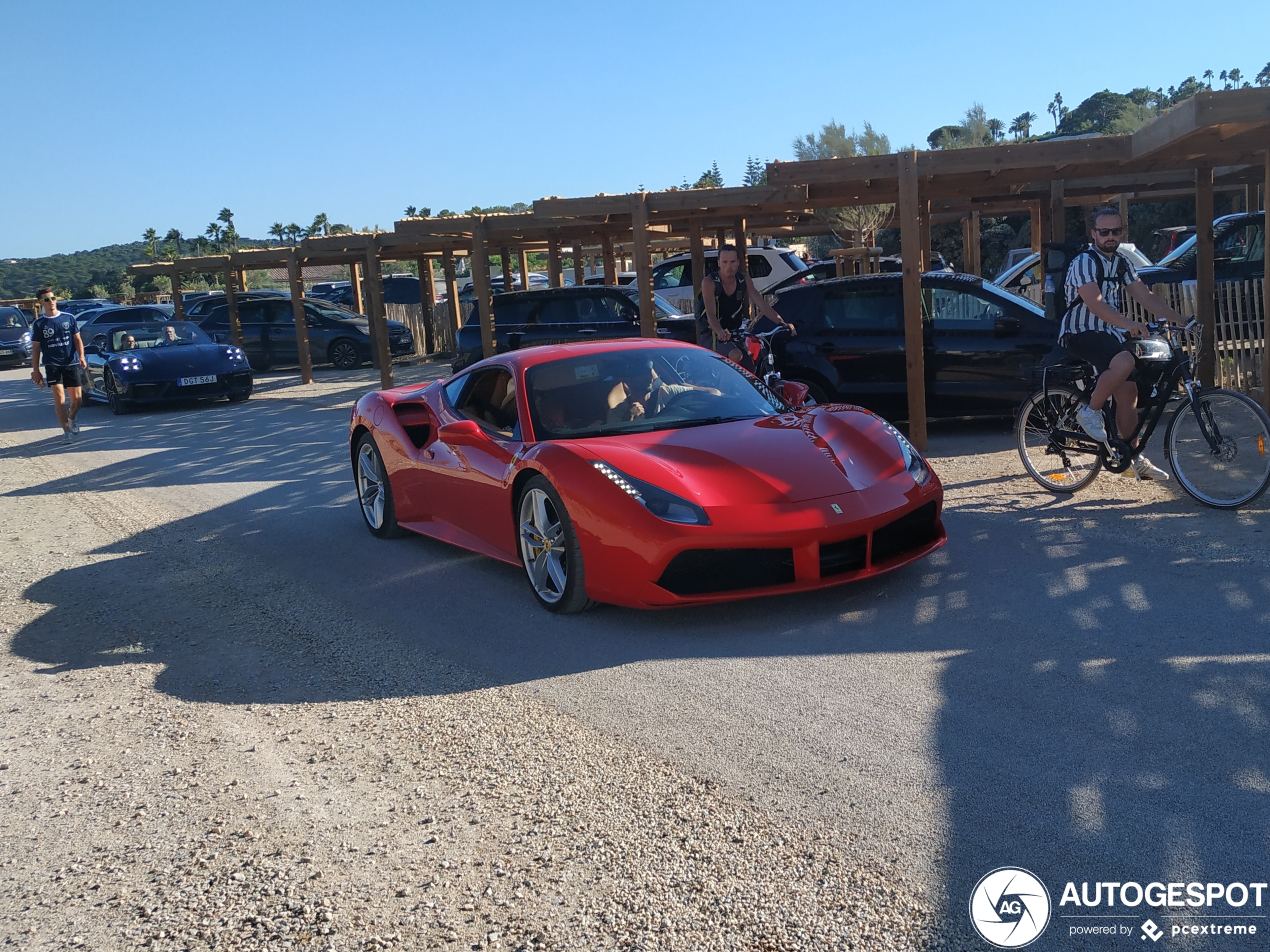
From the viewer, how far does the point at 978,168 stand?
10.2 meters

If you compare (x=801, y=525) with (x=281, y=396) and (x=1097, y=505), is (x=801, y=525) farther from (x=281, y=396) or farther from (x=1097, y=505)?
(x=281, y=396)

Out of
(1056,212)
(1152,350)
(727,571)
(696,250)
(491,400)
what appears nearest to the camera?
(727,571)

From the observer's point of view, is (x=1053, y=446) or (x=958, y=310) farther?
(x=958, y=310)

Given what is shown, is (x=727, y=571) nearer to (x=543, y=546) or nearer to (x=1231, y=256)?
(x=543, y=546)

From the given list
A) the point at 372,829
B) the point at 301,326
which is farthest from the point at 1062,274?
the point at 301,326

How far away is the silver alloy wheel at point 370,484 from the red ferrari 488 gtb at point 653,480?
333 mm

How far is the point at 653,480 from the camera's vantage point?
5.38 metres

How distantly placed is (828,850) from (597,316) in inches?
576

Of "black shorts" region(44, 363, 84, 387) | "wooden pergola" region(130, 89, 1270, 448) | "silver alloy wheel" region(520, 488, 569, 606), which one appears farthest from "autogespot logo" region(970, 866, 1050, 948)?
"black shorts" region(44, 363, 84, 387)

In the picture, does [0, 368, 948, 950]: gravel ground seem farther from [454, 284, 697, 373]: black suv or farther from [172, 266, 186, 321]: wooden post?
[172, 266, 186, 321]: wooden post

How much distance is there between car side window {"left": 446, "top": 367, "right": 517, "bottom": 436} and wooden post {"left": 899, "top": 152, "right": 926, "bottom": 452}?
4.31 meters

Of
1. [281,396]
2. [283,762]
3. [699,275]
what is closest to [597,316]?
[699,275]

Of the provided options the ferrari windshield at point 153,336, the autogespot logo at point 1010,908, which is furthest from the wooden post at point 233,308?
the autogespot logo at point 1010,908

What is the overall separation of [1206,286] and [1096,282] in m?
4.95
